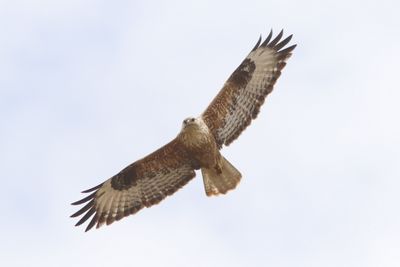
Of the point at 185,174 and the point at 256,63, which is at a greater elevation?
the point at 256,63

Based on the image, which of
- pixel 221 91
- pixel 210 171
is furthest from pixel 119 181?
pixel 221 91

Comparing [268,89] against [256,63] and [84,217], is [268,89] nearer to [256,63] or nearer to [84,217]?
[256,63]

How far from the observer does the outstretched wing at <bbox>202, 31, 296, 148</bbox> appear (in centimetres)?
1109

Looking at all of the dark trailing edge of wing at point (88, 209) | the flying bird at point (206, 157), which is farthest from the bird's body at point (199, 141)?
the dark trailing edge of wing at point (88, 209)

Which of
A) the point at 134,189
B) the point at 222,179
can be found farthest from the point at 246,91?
the point at 134,189

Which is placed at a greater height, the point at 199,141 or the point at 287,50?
the point at 287,50

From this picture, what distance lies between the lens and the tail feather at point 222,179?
11.0 metres

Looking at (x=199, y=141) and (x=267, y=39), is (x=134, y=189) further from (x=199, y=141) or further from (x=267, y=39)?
(x=267, y=39)

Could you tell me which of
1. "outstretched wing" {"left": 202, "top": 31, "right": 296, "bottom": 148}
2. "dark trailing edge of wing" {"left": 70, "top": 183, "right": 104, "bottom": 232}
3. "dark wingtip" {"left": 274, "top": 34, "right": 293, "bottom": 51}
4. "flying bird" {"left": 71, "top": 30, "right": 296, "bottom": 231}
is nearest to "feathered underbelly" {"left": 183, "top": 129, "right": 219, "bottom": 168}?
"flying bird" {"left": 71, "top": 30, "right": 296, "bottom": 231}

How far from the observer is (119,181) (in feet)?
37.6

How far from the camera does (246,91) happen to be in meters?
11.3

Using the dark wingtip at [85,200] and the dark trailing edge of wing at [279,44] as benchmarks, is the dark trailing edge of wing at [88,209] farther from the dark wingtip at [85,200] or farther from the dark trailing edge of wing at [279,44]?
the dark trailing edge of wing at [279,44]

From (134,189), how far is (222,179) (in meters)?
1.57

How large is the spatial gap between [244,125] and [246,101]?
1.35ft
